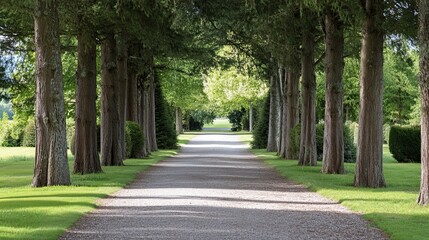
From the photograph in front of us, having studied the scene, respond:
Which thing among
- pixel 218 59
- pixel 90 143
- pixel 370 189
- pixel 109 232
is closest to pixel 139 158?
pixel 218 59

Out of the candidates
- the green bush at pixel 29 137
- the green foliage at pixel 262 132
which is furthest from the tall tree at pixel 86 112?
the green bush at pixel 29 137

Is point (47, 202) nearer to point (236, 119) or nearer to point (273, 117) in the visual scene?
point (273, 117)

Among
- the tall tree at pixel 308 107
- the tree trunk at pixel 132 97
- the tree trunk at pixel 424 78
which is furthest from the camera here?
the tree trunk at pixel 132 97

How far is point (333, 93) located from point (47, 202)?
11.1 meters

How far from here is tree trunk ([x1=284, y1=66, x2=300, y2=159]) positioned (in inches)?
1282

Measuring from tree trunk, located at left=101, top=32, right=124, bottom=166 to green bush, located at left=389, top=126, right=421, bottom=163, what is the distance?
540 inches

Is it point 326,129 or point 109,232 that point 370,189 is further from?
point 109,232

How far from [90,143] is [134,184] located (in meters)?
3.79

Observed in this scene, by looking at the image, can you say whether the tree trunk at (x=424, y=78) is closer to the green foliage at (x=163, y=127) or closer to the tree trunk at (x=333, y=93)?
the tree trunk at (x=333, y=93)

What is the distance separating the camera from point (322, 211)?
44.1 ft

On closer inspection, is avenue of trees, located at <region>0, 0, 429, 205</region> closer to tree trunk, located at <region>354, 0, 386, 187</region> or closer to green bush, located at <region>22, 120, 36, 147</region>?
tree trunk, located at <region>354, 0, 386, 187</region>

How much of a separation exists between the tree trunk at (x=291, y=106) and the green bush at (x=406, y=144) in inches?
196

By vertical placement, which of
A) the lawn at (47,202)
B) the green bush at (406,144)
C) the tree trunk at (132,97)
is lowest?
the lawn at (47,202)

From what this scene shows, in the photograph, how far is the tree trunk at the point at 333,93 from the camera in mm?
22328
